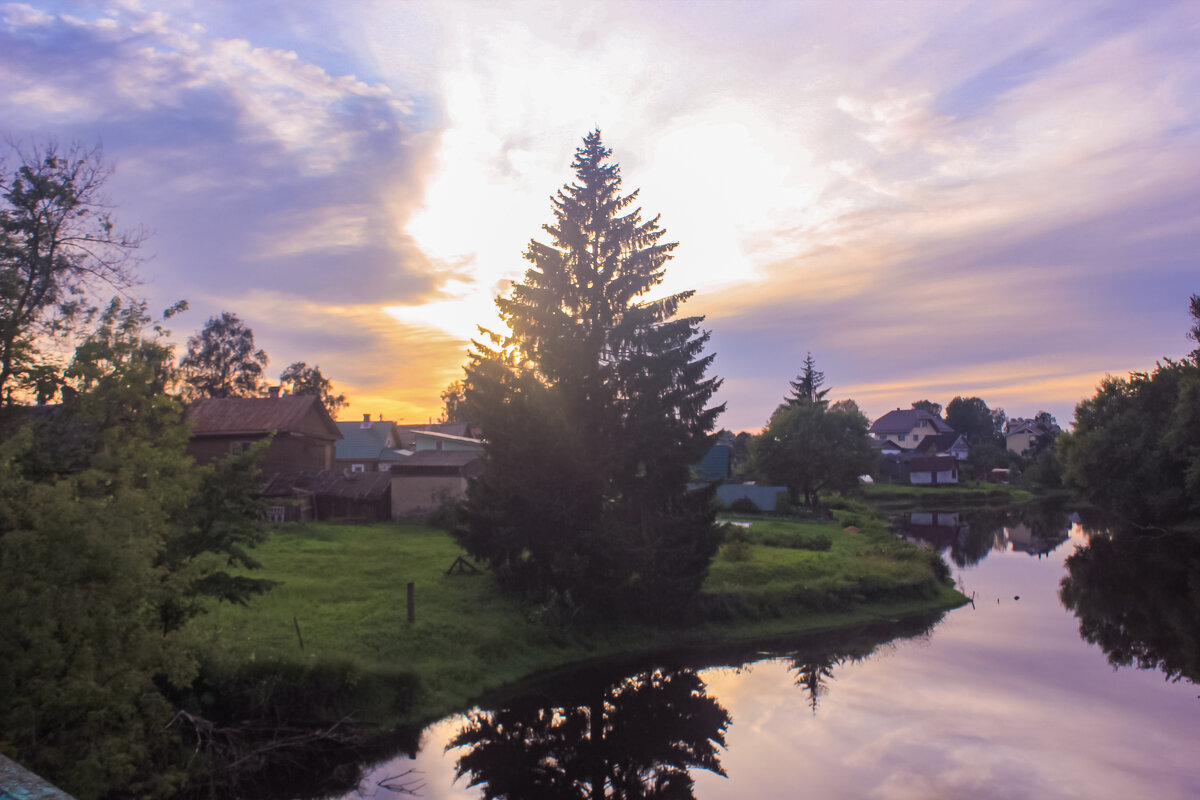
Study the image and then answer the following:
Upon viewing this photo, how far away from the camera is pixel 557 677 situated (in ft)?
71.1

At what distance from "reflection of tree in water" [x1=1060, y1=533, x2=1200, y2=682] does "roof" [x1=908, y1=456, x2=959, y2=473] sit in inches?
1589

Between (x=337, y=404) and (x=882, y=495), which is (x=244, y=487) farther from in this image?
(x=337, y=404)

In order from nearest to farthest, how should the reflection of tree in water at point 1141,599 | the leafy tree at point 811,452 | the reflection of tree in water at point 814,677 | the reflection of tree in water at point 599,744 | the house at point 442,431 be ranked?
the reflection of tree in water at point 599,744
the reflection of tree in water at point 814,677
the reflection of tree in water at point 1141,599
the leafy tree at point 811,452
the house at point 442,431

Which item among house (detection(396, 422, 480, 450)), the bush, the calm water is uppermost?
house (detection(396, 422, 480, 450))

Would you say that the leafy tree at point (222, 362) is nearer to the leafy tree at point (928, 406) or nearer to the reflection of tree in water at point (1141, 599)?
the reflection of tree in water at point (1141, 599)

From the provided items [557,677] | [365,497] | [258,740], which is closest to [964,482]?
[365,497]

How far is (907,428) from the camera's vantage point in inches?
4847

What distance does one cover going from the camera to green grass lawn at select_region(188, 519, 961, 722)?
61.3 ft

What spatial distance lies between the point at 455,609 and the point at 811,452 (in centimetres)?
4002

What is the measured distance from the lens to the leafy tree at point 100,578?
10.6 m

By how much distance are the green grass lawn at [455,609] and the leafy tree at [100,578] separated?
1.34 meters

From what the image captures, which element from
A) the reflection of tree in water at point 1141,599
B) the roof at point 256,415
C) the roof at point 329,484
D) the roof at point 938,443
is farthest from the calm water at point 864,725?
the roof at point 938,443

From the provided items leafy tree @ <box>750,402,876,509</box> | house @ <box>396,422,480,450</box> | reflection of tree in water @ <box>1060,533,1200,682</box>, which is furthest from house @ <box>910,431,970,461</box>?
house @ <box>396,422,480,450</box>

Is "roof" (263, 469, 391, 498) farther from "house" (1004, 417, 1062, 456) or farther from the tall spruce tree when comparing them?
"house" (1004, 417, 1062, 456)
